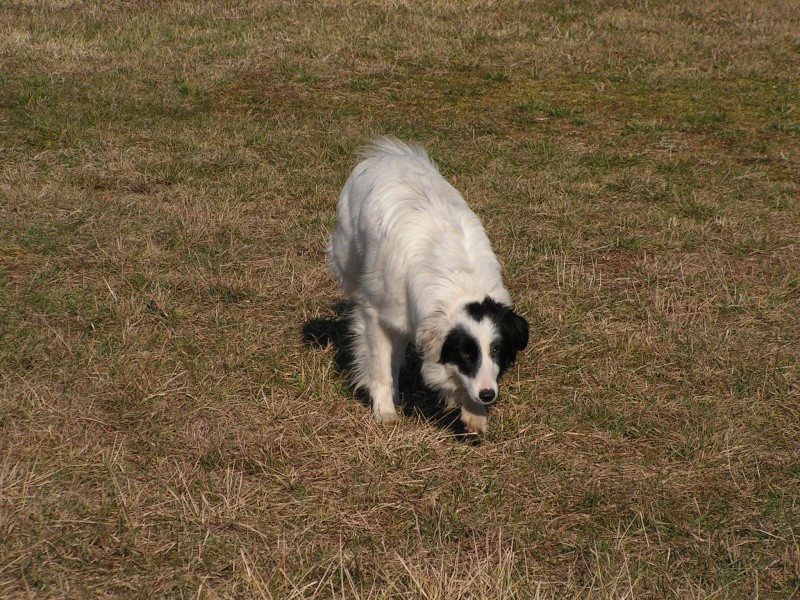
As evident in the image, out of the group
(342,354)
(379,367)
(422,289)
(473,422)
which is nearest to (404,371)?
(342,354)

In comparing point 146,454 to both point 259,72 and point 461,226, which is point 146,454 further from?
point 259,72

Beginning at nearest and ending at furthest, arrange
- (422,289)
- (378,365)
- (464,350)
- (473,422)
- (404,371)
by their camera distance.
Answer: (464,350) < (422,289) < (473,422) < (378,365) < (404,371)

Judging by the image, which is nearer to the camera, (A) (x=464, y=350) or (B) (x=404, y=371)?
(A) (x=464, y=350)

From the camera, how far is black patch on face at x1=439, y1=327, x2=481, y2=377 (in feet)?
16.1

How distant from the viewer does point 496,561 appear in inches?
→ 177

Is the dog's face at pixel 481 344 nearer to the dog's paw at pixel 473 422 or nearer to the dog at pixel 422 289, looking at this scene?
the dog at pixel 422 289

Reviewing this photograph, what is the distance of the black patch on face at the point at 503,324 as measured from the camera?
495 centimetres

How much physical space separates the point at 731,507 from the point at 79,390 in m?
3.71

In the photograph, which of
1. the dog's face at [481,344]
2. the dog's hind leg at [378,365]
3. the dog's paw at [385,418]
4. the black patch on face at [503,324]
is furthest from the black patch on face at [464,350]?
the dog's paw at [385,418]

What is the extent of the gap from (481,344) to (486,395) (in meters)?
0.26

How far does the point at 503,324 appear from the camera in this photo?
16.3 ft

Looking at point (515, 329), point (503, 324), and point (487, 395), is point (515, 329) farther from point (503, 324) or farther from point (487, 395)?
point (487, 395)

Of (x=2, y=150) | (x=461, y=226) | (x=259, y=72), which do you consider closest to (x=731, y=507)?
(x=461, y=226)

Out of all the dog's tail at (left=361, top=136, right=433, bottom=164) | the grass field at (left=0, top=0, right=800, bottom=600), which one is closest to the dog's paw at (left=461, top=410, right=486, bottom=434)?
the grass field at (left=0, top=0, right=800, bottom=600)
